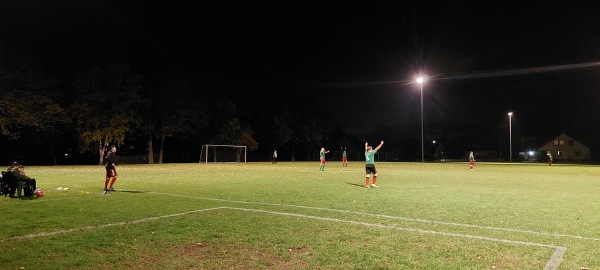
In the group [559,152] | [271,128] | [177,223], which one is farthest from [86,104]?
[559,152]

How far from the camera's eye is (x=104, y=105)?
53.6 m

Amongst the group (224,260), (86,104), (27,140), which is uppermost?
(86,104)

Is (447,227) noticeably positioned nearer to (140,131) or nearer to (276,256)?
(276,256)

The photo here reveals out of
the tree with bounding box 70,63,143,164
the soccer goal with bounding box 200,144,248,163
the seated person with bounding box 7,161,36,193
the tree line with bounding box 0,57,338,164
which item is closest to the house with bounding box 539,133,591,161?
the soccer goal with bounding box 200,144,248,163

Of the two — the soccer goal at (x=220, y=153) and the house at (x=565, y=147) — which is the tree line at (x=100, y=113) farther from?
the house at (x=565, y=147)

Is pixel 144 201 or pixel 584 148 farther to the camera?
pixel 584 148

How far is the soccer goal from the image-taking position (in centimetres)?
6444

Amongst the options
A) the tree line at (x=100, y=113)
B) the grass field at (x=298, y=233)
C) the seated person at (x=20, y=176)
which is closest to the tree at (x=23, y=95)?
the tree line at (x=100, y=113)

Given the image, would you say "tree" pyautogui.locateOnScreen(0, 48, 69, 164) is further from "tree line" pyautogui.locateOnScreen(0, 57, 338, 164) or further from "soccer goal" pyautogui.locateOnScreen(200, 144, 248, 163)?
"soccer goal" pyautogui.locateOnScreen(200, 144, 248, 163)

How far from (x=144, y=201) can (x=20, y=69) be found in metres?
36.3

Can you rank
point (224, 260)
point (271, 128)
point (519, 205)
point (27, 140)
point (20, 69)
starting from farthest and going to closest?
point (271, 128), point (27, 140), point (20, 69), point (519, 205), point (224, 260)

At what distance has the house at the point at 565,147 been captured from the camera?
368 ft

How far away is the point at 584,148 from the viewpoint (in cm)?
11162

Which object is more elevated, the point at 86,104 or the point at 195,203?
the point at 86,104
